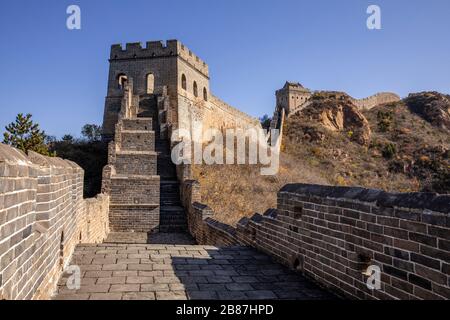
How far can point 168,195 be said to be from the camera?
14.6m

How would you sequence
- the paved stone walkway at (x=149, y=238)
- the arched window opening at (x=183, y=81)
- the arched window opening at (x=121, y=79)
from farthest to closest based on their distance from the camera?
the arched window opening at (x=183, y=81), the arched window opening at (x=121, y=79), the paved stone walkway at (x=149, y=238)

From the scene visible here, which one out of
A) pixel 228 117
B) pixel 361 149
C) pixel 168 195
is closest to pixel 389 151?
pixel 361 149

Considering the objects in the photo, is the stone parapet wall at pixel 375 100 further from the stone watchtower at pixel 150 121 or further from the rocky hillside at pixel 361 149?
the stone watchtower at pixel 150 121

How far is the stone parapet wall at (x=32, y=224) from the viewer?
2240 millimetres

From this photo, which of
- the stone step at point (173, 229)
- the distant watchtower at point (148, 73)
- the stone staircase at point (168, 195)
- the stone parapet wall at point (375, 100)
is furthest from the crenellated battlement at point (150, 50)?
the stone parapet wall at point (375, 100)

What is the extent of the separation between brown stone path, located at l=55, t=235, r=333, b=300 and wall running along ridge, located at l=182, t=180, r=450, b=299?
32 centimetres

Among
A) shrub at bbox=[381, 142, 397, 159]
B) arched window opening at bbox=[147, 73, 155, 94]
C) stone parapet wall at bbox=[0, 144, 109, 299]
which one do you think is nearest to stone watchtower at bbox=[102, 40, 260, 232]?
arched window opening at bbox=[147, 73, 155, 94]

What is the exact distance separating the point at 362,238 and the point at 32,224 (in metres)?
3.15

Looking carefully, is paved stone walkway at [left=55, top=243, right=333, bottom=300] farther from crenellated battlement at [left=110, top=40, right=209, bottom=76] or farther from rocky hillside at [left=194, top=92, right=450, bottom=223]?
crenellated battlement at [left=110, top=40, right=209, bottom=76]

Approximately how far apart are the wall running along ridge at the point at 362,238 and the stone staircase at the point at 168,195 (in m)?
7.35

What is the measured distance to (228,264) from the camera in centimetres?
543

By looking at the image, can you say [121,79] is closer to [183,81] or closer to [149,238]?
[183,81]
